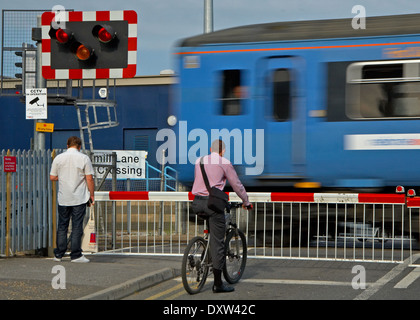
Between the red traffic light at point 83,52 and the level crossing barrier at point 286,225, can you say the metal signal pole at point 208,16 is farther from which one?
the red traffic light at point 83,52

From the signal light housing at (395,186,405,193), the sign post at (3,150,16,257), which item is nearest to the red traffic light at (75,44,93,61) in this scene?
the sign post at (3,150,16,257)

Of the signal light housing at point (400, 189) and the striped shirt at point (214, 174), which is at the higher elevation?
the striped shirt at point (214, 174)

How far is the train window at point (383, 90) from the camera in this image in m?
12.2

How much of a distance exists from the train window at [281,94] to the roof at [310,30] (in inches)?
23.5

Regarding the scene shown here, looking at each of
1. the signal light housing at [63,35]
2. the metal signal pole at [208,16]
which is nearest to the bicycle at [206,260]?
the signal light housing at [63,35]

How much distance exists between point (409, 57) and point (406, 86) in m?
0.45

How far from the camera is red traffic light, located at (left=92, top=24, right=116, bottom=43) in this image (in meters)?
10.9

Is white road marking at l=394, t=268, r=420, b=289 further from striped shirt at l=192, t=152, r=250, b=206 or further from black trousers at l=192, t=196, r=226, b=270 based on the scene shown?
striped shirt at l=192, t=152, r=250, b=206

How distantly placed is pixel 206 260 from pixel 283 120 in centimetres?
459

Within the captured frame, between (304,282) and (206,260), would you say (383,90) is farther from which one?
(206,260)

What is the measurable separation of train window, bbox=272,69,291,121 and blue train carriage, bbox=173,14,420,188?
0.6 inches

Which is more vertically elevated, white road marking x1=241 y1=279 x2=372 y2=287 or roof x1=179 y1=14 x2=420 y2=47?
roof x1=179 y1=14 x2=420 y2=47

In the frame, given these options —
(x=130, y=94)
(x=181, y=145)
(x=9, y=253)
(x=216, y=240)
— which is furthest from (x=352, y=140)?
(x=130, y=94)

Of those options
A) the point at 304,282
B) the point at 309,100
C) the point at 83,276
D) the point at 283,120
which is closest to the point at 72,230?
the point at 83,276
